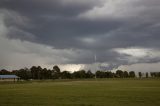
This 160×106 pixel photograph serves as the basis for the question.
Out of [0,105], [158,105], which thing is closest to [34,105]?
[0,105]

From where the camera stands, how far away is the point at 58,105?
26.8 meters

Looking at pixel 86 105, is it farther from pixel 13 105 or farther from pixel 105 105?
pixel 13 105

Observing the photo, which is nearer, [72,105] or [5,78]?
[72,105]

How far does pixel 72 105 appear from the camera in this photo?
26594 millimetres

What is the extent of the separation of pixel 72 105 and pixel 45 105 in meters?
2.64

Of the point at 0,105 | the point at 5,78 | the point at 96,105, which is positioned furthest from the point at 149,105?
the point at 5,78

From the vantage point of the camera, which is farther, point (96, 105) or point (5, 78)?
point (5, 78)

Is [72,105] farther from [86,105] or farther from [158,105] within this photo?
[158,105]

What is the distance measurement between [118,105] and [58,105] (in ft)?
19.2

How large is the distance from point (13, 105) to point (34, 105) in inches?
80.4

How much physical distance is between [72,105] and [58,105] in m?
1.39

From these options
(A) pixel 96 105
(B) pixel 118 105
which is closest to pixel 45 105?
(A) pixel 96 105

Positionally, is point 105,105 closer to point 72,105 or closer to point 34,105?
point 72,105

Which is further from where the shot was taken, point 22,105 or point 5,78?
point 5,78
